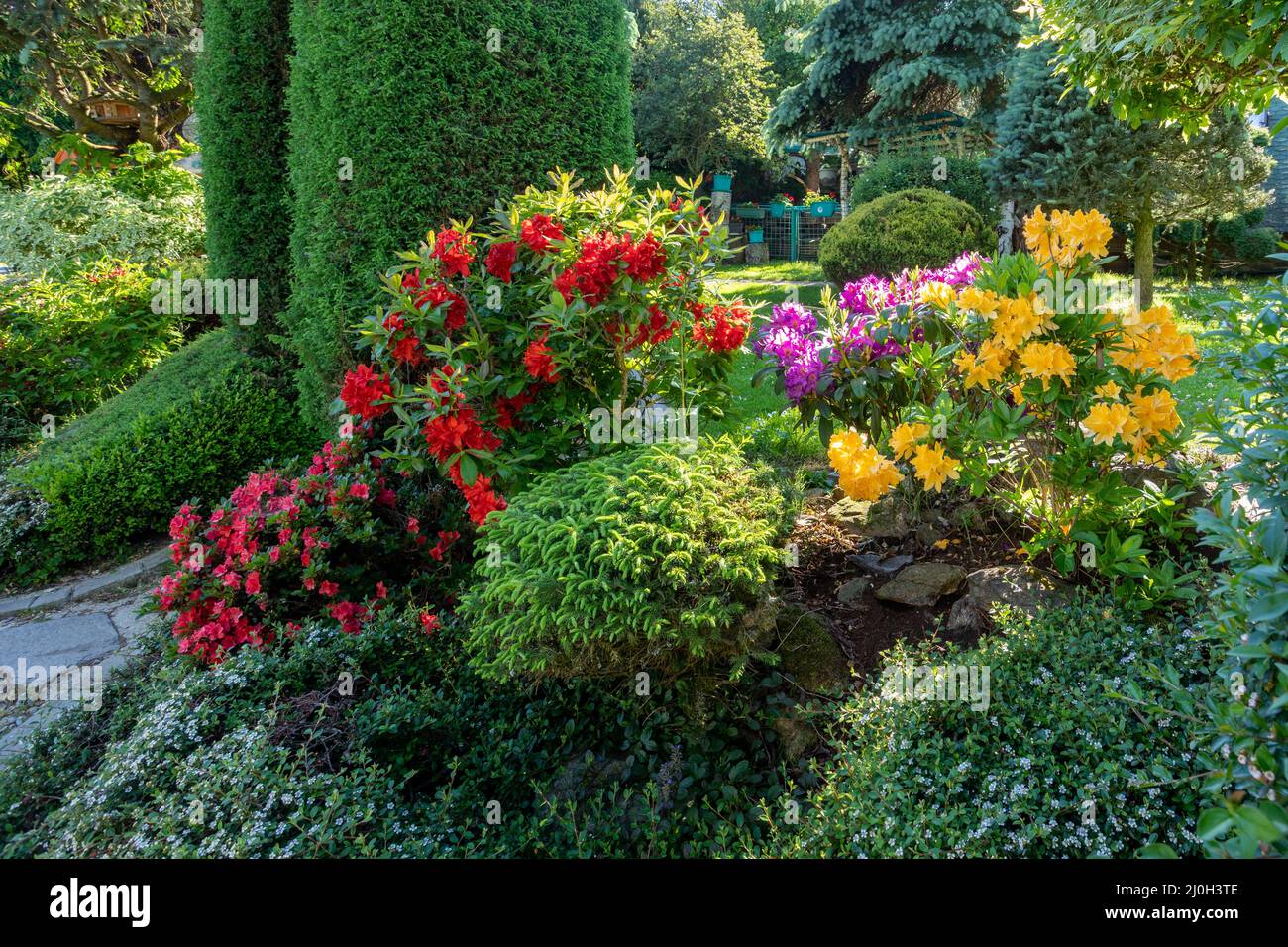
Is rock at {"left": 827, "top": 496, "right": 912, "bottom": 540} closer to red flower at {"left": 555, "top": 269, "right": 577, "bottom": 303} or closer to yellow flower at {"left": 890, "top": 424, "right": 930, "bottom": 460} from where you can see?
yellow flower at {"left": 890, "top": 424, "right": 930, "bottom": 460}

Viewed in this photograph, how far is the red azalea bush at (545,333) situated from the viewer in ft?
10.9

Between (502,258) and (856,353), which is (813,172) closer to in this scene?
(856,353)

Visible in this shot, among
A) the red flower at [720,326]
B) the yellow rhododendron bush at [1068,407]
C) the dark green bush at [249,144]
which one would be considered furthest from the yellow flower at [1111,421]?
the dark green bush at [249,144]

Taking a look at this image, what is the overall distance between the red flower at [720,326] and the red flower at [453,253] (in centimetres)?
98

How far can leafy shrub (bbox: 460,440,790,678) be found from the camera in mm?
2588

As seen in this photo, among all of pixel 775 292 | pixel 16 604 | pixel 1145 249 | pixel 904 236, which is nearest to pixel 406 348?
pixel 16 604

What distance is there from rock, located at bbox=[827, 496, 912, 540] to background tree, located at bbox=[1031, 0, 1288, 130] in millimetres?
2364

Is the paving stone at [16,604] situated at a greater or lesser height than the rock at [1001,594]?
lesser

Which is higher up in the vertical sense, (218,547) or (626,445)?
(626,445)

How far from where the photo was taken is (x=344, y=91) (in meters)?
4.33

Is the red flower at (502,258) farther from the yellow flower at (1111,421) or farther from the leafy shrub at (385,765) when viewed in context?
the yellow flower at (1111,421)
